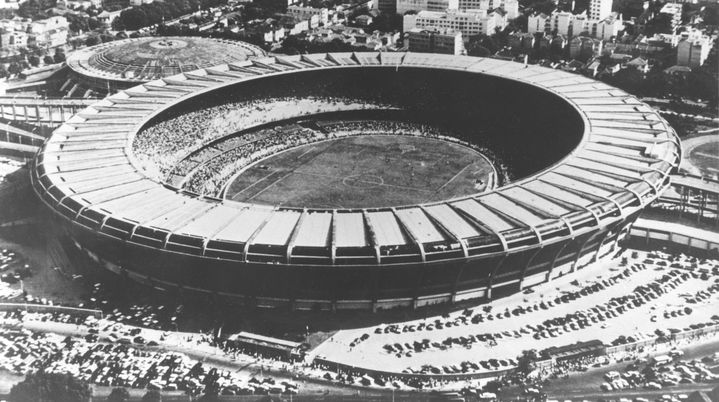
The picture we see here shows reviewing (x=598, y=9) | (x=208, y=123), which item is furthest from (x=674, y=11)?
(x=208, y=123)

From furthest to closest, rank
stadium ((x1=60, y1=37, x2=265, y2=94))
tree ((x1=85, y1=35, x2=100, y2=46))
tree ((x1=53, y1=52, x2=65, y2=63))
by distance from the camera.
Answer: tree ((x1=85, y1=35, x2=100, y2=46)) < tree ((x1=53, y1=52, x2=65, y2=63)) < stadium ((x1=60, y1=37, x2=265, y2=94))

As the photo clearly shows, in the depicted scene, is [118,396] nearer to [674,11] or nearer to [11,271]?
[11,271]

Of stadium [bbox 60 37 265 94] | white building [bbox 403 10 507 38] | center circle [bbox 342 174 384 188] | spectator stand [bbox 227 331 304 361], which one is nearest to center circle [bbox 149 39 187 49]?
stadium [bbox 60 37 265 94]

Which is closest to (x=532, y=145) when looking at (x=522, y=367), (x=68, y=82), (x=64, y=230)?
(x=522, y=367)

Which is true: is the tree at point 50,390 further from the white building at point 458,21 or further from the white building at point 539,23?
the white building at point 539,23

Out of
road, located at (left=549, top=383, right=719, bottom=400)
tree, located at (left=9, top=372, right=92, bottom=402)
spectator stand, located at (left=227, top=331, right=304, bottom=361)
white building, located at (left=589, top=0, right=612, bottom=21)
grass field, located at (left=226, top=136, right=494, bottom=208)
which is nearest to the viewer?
tree, located at (left=9, top=372, right=92, bottom=402)

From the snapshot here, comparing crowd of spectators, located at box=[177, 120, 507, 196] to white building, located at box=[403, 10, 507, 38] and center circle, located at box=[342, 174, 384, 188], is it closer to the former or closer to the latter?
center circle, located at box=[342, 174, 384, 188]

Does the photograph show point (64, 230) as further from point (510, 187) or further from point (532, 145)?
point (532, 145)

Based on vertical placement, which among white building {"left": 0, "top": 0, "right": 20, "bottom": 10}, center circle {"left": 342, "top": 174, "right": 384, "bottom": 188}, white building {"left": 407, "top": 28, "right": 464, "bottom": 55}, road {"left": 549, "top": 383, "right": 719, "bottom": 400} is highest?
white building {"left": 0, "top": 0, "right": 20, "bottom": 10}
